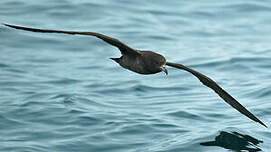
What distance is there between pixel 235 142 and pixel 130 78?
3.49 metres

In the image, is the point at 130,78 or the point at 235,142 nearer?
the point at 235,142

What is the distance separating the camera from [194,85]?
1280cm

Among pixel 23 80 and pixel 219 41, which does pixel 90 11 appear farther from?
pixel 23 80

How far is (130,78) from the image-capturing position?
13000 mm

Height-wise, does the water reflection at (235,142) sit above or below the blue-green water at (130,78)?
below

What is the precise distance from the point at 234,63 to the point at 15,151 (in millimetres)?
5620

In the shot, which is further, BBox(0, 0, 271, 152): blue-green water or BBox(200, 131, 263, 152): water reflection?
BBox(0, 0, 271, 152): blue-green water

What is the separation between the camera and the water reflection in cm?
970

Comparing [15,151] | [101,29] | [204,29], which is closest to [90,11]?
[101,29]

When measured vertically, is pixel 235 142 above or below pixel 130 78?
below

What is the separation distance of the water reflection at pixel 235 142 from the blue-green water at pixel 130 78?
0.24 feet

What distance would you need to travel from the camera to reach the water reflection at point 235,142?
9.70m

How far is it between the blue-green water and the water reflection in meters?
0.07

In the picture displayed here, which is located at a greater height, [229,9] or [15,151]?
[229,9]
